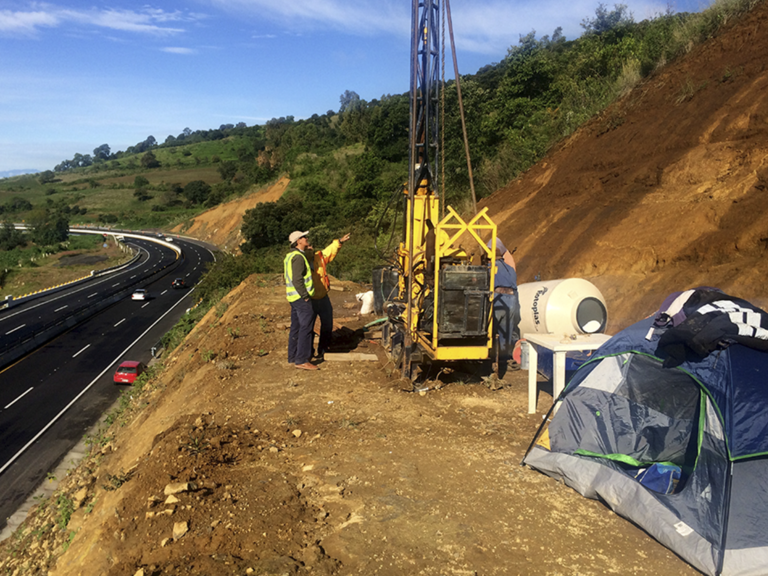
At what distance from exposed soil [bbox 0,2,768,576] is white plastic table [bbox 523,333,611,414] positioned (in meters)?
0.50

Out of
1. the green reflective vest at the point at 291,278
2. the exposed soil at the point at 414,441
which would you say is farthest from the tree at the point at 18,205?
the green reflective vest at the point at 291,278

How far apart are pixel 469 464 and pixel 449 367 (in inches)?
127

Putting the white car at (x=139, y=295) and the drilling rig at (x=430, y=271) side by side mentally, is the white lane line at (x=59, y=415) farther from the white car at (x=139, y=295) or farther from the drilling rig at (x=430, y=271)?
the drilling rig at (x=430, y=271)

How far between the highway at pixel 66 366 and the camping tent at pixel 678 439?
14.9 m

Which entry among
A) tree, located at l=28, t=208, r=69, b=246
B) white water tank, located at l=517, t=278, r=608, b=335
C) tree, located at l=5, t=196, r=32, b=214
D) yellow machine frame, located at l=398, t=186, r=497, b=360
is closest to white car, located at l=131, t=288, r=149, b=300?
yellow machine frame, located at l=398, t=186, r=497, b=360

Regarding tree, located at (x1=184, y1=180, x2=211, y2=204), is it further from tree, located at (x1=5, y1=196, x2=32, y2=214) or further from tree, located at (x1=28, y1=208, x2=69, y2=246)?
tree, located at (x1=5, y1=196, x2=32, y2=214)

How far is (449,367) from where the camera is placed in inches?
358

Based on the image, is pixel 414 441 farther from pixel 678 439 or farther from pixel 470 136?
pixel 470 136

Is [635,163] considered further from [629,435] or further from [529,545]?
[529,545]

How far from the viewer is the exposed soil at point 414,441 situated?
4496 mm

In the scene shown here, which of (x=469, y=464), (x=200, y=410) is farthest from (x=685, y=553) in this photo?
(x=200, y=410)

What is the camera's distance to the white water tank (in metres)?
8.70

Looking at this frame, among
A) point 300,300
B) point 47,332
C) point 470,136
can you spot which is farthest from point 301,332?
point 47,332

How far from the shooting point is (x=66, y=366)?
31.2 metres
